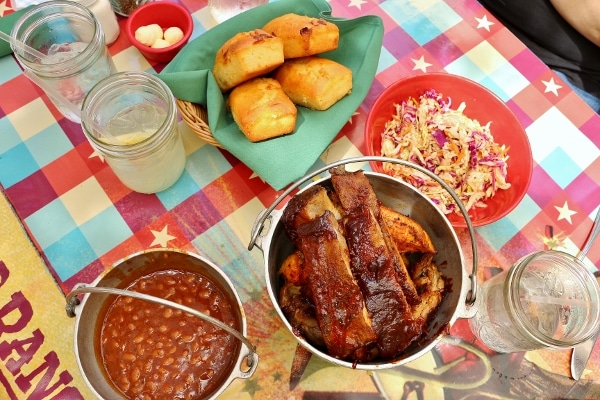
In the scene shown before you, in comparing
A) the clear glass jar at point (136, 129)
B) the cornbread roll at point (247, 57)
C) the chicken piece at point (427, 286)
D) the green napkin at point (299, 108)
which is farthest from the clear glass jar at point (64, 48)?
the chicken piece at point (427, 286)

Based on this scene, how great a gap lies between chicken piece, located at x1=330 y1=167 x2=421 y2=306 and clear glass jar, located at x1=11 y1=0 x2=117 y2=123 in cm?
72

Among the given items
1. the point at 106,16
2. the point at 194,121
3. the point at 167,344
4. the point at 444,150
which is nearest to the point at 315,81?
the point at 194,121

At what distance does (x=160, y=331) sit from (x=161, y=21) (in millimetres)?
975

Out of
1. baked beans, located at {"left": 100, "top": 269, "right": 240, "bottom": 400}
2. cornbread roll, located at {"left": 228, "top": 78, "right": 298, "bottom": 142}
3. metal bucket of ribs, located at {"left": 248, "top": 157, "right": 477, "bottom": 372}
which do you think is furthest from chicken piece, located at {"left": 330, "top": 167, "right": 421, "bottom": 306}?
baked beans, located at {"left": 100, "top": 269, "right": 240, "bottom": 400}

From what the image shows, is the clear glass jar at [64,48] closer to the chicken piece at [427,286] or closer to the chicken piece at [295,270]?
the chicken piece at [295,270]

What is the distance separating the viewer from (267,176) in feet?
4.09

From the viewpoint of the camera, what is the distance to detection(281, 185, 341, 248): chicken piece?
1.03 meters

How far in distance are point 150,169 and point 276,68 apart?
0.48 m

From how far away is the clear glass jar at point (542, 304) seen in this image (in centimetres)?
101

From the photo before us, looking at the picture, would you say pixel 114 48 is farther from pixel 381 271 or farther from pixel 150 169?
pixel 381 271

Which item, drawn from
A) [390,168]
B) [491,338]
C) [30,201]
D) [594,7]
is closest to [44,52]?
[30,201]

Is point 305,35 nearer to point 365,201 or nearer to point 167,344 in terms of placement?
point 365,201

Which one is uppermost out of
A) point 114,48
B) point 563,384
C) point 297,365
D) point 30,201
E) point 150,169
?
point 114,48

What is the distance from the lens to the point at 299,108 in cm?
137
